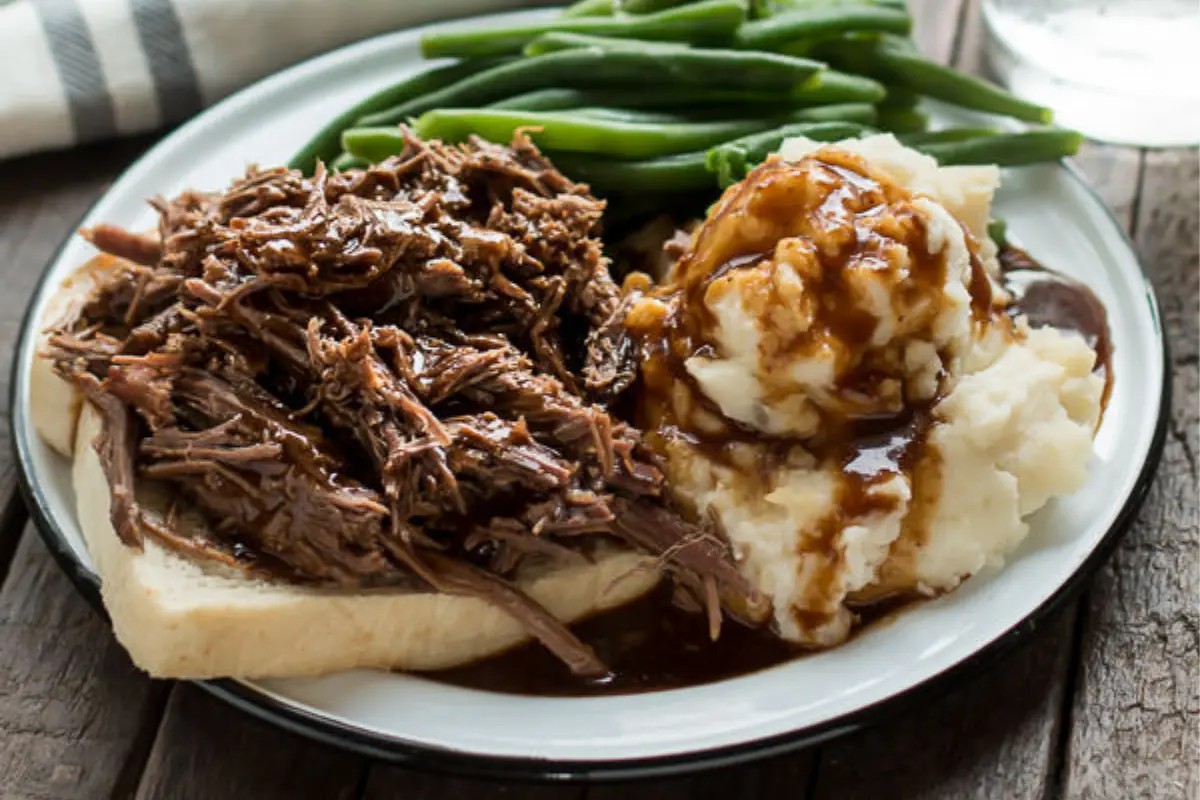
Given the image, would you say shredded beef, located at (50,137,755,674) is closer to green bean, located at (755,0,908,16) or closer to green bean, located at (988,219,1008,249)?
green bean, located at (988,219,1008,249)

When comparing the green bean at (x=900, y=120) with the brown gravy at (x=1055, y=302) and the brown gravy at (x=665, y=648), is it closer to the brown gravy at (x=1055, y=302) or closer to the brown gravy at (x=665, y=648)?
the brown gravy at (x=1055, y=302)

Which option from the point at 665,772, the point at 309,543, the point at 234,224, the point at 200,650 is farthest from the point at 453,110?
the point at 665,772

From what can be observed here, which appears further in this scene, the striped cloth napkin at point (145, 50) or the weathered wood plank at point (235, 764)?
the striped cloth napkin at point (145, 50)

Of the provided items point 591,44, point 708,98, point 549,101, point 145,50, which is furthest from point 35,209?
point 708,98

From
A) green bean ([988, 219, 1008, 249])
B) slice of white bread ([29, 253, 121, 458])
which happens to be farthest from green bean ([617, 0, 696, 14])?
slice of white bread ([29, 253, 121, 458])

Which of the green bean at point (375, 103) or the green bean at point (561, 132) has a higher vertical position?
the green bean at point (561, 132)

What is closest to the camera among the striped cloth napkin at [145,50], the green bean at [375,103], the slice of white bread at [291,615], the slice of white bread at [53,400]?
the slice of white bread at [291,615]

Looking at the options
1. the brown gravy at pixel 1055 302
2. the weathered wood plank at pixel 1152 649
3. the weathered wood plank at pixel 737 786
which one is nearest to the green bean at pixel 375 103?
the brown gravy at pixel 1055 302
